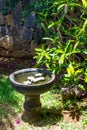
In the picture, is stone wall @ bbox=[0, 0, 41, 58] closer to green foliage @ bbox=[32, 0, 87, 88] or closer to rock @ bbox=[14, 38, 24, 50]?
rock @ bbox=[14, 38, 24, 50]

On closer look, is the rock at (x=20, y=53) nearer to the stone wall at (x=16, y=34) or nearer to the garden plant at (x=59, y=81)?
the stone wall at (x=16, y=34)

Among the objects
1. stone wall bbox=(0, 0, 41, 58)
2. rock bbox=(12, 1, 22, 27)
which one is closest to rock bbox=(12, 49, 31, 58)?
stone wall bbox=(0, 0, 41, 58)

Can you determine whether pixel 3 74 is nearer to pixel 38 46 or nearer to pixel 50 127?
pixel 38 46

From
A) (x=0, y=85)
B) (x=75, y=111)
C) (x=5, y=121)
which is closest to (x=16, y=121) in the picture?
(x=5, y=121)

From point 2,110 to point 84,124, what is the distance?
3.73ft

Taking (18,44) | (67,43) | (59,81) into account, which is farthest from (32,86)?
(18,44)

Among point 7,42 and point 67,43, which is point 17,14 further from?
point 67,43

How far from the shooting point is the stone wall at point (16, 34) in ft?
19.8

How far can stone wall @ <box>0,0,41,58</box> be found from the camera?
6.04 metres

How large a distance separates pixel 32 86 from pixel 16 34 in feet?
8.39

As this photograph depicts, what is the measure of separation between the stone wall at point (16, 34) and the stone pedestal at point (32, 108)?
212cm

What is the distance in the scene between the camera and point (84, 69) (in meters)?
4.35

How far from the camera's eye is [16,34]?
6.21 meters

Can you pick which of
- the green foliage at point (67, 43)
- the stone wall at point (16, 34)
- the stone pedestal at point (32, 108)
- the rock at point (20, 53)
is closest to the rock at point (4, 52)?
the stone wall at point (16, 34)
